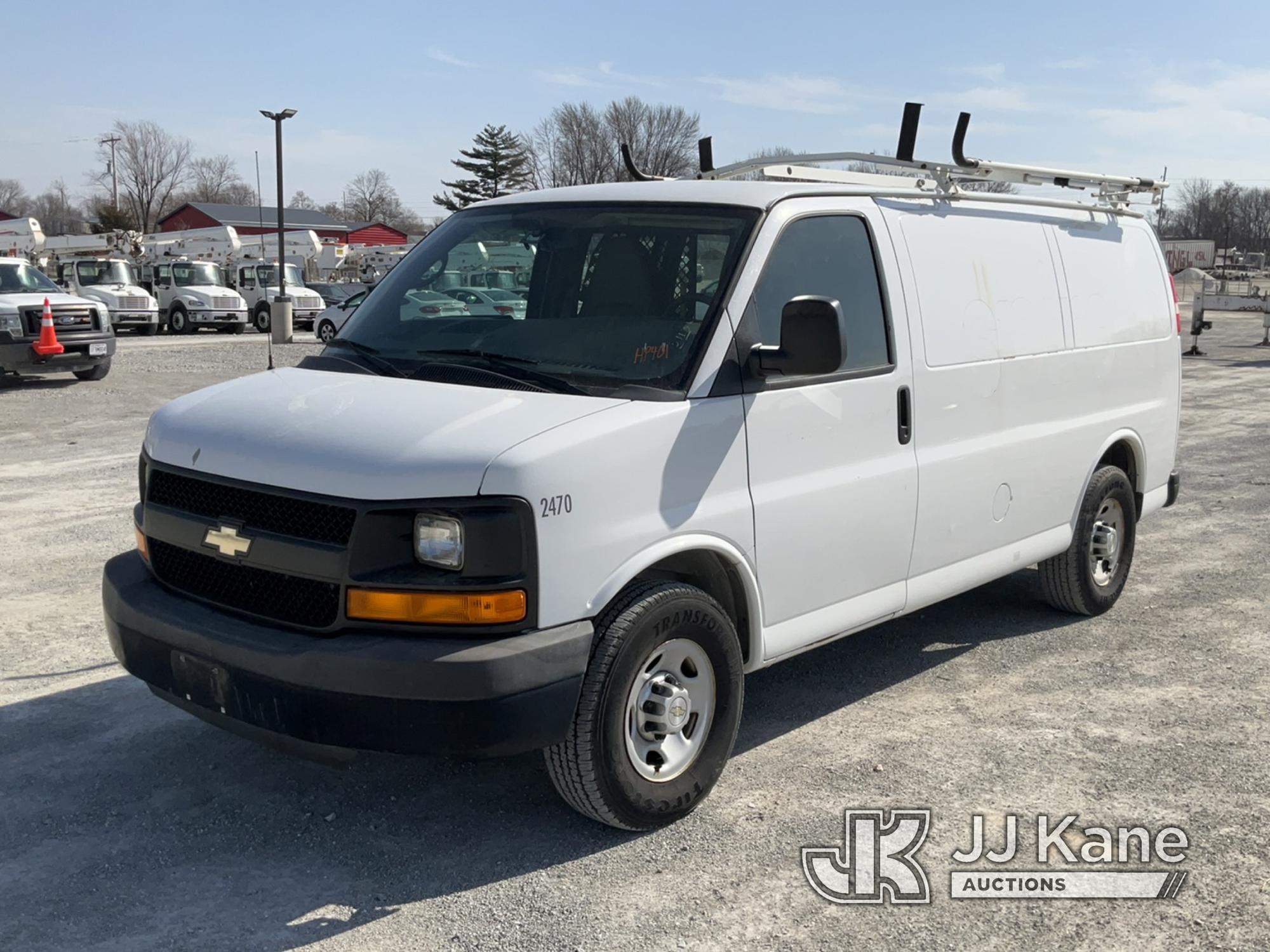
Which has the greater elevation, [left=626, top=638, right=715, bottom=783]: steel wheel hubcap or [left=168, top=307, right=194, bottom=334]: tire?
[left=168, top=307, right=194, bottom=334]: tire

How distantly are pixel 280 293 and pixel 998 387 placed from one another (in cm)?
3303

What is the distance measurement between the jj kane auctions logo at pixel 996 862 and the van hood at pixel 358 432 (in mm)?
1650

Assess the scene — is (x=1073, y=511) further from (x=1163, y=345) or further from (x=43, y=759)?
(x=43, y=759)

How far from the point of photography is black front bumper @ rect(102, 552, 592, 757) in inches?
138

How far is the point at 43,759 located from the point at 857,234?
371 centimetres

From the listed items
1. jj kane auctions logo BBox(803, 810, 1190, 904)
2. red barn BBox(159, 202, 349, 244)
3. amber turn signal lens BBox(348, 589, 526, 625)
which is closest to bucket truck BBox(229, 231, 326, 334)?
amber turn signal lens BBox(348, 589, 526, 625)

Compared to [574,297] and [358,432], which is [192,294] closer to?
[574,297]

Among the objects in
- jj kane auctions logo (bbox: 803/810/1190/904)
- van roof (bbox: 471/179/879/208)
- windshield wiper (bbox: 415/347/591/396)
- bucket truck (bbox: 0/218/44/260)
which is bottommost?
jj kane auctions logo (bbox: 803/810/1190/904)

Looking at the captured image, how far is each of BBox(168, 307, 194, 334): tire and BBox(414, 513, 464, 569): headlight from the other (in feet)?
111

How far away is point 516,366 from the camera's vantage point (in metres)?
4.28

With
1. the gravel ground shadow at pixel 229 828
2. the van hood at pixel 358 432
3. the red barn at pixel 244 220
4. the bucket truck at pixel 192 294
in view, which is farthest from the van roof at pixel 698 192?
the red barn at pixel 244 220

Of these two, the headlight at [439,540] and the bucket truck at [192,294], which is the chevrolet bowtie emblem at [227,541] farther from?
the bucket truck at [192,294]

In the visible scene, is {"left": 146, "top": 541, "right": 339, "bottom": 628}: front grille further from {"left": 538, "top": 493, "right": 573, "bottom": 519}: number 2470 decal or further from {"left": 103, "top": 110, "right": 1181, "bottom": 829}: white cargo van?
{"left": 538, "top": 493, "right": 573, "bottom": 519}: number 2470 decal

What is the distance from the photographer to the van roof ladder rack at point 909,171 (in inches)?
212
